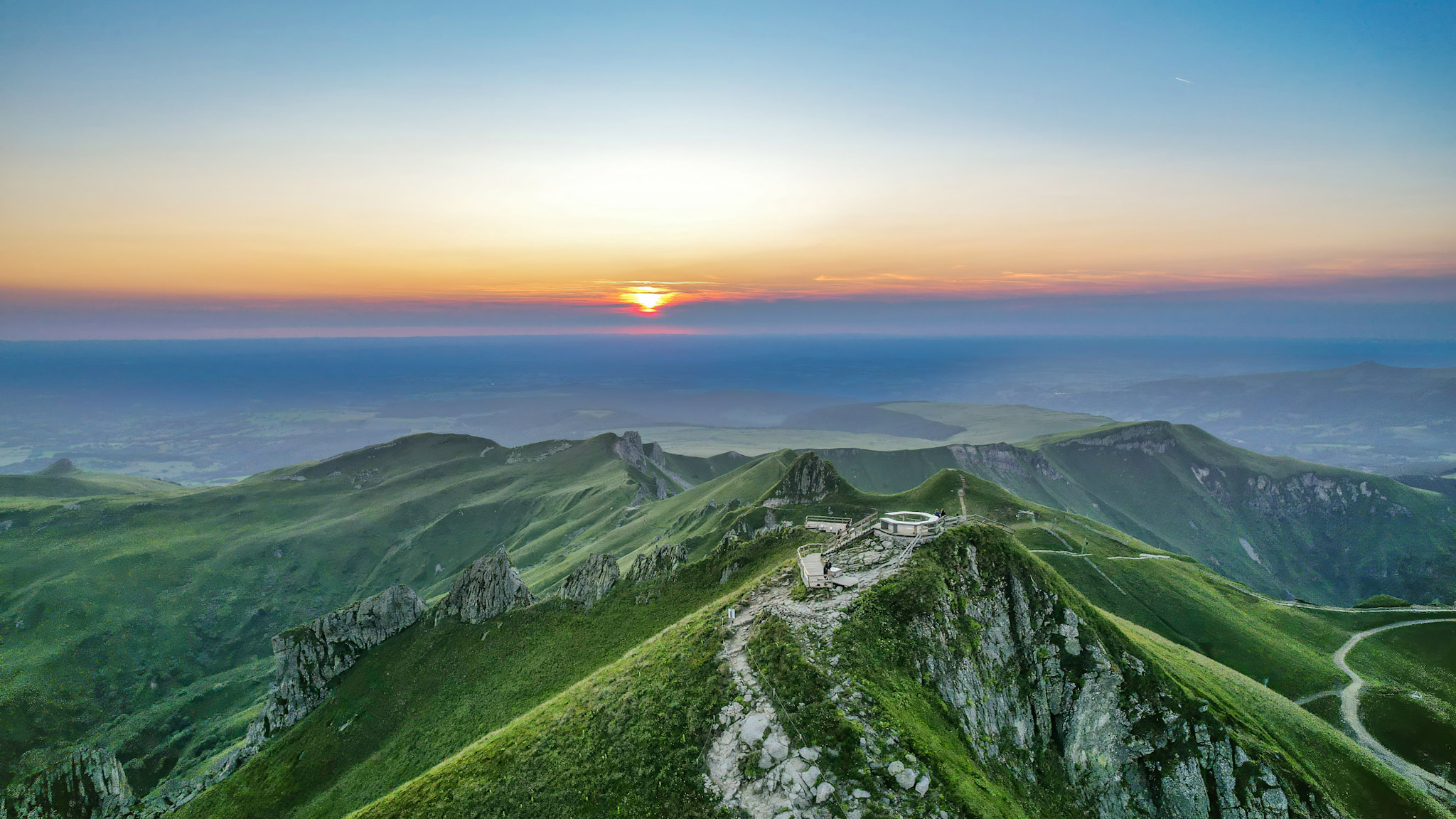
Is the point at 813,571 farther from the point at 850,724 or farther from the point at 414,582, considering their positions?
the point at 414,582

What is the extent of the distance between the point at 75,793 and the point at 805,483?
335 feet

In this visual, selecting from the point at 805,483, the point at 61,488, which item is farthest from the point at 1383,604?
the point at 61,488

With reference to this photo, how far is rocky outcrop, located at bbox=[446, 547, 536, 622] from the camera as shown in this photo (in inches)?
2442

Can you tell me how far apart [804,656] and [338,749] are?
48658 mm

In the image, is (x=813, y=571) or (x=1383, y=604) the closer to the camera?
(x=813, y=571)

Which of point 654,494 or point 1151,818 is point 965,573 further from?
point 654,494

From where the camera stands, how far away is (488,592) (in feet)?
206

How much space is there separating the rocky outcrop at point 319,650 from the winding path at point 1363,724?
321 feet

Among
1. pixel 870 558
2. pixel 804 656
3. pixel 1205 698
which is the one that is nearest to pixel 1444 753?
pixel 1205 698

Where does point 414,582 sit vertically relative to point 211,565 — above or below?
below

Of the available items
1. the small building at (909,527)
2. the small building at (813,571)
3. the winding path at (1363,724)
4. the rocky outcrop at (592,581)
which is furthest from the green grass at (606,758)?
the winding path at (1363,724)

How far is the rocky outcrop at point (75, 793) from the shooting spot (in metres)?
58.6

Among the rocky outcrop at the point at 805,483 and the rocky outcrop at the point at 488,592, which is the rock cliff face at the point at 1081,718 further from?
the rocky outcrop at the point at 805,483

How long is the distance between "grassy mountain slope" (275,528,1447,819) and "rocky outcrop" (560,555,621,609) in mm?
21053
